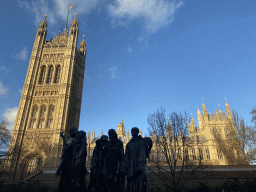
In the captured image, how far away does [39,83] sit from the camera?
3844cm

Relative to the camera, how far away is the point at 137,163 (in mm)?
4672

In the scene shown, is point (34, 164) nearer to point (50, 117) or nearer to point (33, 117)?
point (50, 117)

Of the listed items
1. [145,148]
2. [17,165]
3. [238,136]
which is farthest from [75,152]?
[17,165]

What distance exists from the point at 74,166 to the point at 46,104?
34298mm

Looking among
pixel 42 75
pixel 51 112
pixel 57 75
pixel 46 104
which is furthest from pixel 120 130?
pixel 42 75

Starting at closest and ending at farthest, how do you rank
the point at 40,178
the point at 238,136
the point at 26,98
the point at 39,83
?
the point at 40,178 < the point at 238,136 < the point at 26,98 < the point at 39,83

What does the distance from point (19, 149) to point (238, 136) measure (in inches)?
1421

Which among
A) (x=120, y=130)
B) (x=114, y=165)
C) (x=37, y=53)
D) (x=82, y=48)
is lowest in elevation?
(x=114, y=165)

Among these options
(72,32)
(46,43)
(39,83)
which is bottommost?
(39,83)

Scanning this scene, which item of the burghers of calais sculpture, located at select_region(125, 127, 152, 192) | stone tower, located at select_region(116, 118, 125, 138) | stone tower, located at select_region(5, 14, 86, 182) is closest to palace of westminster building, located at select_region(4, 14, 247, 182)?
stone tower, located at select_region(5, 14, 86, 182)

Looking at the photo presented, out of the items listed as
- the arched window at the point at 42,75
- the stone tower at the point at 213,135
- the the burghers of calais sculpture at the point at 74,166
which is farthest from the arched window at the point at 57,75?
the the burghers of calais sculpture at the point at 74,166

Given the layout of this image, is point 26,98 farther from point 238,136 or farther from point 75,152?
point 238,136

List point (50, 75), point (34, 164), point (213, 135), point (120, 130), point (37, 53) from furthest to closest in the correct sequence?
point (120, 130) → point (213, 135) → point (37, 53) → point (50, 75) → point (34, 164)

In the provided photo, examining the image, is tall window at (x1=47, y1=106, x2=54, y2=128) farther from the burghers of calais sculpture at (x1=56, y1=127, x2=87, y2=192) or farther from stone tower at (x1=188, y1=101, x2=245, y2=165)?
the burghers of calais sculpture at (x1=56, y1=127, x2=87, y2=192)
